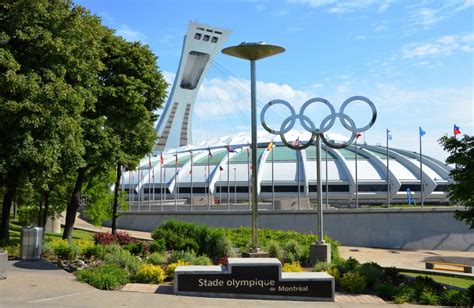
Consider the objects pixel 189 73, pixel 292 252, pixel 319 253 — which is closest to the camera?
pixel 319 253

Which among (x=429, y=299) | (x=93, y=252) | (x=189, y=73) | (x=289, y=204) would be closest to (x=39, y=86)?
(x=93, y=252)

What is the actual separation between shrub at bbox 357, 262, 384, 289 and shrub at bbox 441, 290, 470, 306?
7.97ft

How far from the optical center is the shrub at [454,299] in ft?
42.7

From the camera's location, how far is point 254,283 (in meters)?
13.6

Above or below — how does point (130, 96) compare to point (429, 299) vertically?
above

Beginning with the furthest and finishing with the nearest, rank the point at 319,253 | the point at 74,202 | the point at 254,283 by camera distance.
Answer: the point at 74,202 → the point at 319,253 → the point at 254,283

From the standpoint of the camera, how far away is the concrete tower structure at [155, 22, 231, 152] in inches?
3836

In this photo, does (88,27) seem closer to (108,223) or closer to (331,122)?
(331,122)

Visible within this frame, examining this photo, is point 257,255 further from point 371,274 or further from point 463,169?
point 463,169

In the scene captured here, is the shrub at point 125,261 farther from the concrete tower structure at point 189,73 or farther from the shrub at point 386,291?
the concrete tower structure at point 189,73

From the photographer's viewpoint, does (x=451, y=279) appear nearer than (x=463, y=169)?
No

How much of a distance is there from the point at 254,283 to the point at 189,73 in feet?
298

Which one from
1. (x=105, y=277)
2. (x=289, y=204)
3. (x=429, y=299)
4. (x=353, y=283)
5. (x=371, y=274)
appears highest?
(x=289, y=204)

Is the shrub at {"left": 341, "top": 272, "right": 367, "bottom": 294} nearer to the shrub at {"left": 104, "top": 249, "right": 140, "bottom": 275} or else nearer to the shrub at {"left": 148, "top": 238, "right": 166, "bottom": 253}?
the shrub at {"left": 104, "top": 249, "right": 140, "bottom": 275}
